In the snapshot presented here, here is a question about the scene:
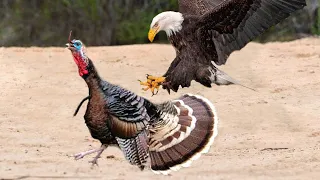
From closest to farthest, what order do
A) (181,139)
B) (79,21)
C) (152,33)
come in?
1. (181,139)
2. (152,33)
3. (79,21)

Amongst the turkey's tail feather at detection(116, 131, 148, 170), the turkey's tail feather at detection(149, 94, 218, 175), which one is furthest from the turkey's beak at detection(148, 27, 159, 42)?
A: the turkey's tail feather at detection(116, 131, 148, 170)

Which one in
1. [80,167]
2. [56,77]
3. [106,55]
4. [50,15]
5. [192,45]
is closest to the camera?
[192,45]

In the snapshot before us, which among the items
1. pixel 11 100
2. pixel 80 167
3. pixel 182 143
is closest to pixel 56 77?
pixel 11 100

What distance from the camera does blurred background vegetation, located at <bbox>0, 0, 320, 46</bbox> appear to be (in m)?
16.1

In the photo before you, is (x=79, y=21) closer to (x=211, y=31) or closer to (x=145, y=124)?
(x=211, y=31)

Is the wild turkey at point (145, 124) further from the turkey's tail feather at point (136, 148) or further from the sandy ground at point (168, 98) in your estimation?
the sandy ground at point (168, 98)

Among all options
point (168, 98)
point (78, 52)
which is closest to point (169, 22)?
point (78, 52)

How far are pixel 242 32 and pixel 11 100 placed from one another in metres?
4.34

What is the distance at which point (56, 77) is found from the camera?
523 inches

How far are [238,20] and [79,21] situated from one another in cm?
792

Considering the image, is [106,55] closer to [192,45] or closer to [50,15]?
[50,15]

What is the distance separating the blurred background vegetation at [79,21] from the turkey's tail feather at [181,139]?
8764 millimetres

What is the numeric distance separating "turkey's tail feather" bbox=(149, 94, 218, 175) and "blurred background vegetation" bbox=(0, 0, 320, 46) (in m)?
8.76

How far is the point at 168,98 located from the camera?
12047 mm
